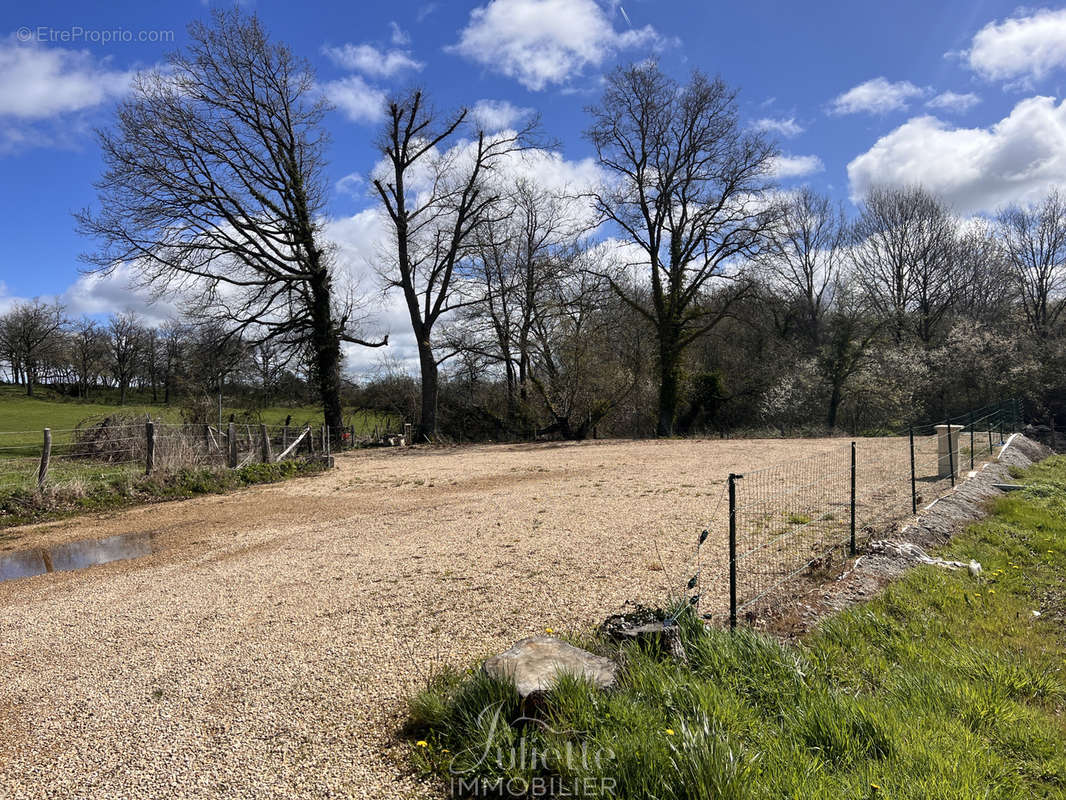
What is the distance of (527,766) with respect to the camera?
2.78 metres

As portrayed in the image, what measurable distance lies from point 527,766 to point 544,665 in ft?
1.99

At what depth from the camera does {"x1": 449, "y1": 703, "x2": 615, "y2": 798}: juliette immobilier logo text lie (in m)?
2.59

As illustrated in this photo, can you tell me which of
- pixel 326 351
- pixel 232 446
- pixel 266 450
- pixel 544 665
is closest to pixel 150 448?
pixel 232 446

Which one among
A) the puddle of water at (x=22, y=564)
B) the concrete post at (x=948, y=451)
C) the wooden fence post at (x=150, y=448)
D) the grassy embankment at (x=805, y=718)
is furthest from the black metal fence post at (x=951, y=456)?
the wooden fence post at (x=150, y=448)

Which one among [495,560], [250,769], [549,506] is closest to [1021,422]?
[549,506]

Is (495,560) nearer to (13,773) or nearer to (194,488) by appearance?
(13,773)

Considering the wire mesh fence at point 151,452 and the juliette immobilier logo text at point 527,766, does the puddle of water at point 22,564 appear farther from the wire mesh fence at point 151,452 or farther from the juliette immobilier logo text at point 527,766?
the juliette immobilier logo text at point 527,766

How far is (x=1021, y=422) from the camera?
21453mm

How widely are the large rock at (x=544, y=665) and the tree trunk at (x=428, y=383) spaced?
21572mm

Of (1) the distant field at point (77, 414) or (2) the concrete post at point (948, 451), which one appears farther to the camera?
(1) the distant field at point (77, 414)

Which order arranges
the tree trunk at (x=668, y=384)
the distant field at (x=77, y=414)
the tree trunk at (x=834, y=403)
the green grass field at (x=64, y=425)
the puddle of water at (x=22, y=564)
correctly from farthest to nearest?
1. the tree trunk at (x=834, y=403)
2. the distant field at (x=77, y=414)
3. the tree trunk at (x=668, y=384)
4. the green grass field at (x=64, y=425)
5. the puddle of water at (x=22, y=564)

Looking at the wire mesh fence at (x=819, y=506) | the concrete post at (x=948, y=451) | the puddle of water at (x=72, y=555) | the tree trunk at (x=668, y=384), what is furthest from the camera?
the tree trunk at (x=668, y=384)

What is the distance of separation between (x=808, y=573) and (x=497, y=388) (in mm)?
25013

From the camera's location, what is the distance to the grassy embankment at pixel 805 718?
8.18ft
